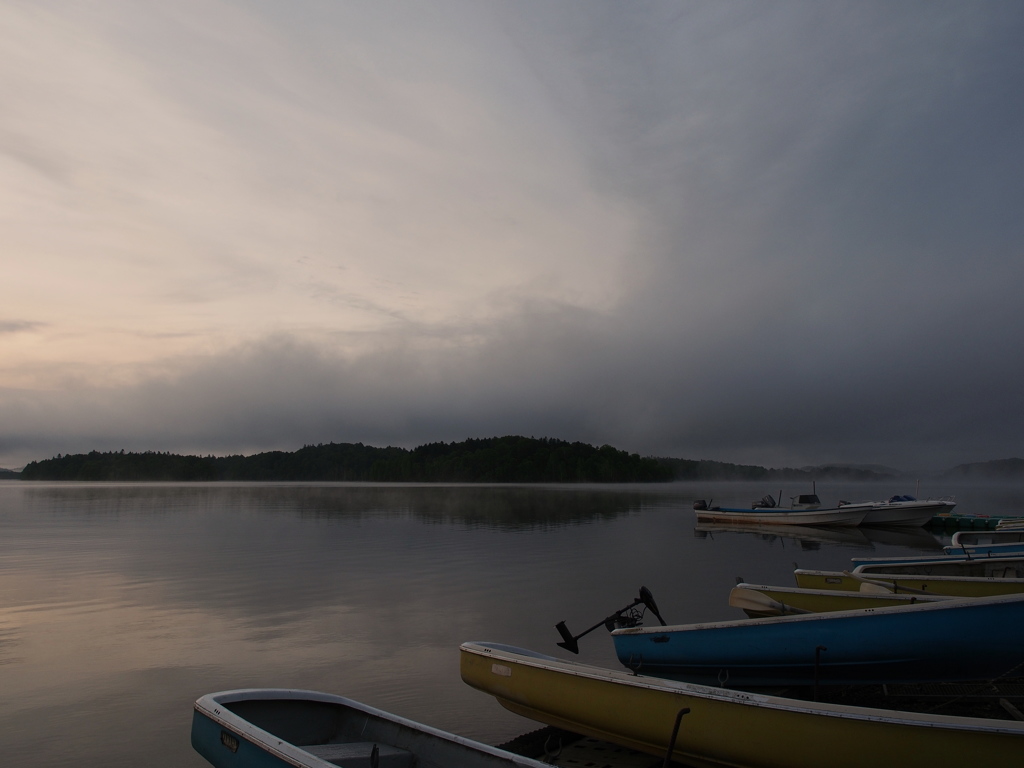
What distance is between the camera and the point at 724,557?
2983cm

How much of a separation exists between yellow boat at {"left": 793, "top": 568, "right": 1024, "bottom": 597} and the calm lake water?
132 inches

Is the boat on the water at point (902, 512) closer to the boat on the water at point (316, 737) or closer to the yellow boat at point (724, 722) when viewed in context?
the yellow boat at point (724, 722)

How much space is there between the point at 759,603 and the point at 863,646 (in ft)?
8.52

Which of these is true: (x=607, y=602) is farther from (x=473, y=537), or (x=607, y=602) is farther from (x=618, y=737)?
(x=473, y=537)

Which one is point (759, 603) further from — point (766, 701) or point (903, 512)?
point (903, 512)

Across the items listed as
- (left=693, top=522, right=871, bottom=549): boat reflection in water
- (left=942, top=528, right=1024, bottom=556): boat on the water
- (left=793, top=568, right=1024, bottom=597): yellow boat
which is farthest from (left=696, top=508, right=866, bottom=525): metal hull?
(left=793, top=568, right=1024, bottom=597): yellow boat

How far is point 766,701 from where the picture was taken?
253 inches

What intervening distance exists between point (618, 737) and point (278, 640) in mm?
9280

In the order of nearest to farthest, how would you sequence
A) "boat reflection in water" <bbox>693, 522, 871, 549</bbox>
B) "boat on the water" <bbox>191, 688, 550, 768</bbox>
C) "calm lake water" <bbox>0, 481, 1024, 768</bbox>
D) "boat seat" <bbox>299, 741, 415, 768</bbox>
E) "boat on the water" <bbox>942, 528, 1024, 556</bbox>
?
"boat on the water" <bbox>191, 688, 550, 768</bbox>
"boat seat" <bbox>299, 741, 415, 768</bbox>
"calm lake water" <bbox>0, 481, 1024, 768</bbox>
"boat on the water" <bbox>942, 528, 1024, 556</bbox>
"boat reflection in water" <bbox>693, 522, 871, 549</bbox>

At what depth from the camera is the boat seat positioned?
21.1 feet

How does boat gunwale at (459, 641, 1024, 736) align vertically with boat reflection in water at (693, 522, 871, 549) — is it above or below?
above

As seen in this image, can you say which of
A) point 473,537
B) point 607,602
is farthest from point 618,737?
point 473,537

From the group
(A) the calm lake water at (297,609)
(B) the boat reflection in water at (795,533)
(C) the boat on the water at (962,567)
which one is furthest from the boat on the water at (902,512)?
(C) the boat on the water at (962,567)

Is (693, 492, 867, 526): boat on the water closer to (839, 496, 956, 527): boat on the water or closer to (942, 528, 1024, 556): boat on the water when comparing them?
(839, 496, 956, 527): boat on the water
